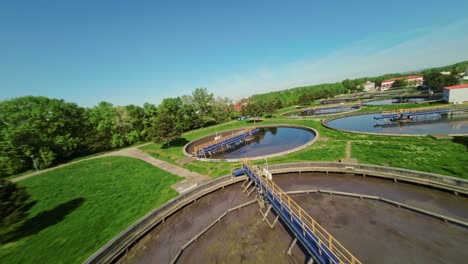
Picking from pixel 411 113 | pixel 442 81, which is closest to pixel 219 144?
pixel 411 113

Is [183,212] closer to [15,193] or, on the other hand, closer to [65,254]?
[65,254]

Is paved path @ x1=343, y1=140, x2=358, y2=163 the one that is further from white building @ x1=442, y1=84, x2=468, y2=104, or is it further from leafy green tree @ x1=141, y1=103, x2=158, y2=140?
leafy green tree @ x1=141, y1=103, x2=158, y2=140

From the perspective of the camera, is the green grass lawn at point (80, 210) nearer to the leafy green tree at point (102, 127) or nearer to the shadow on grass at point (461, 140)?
the leafy green tree at point (102, 127)

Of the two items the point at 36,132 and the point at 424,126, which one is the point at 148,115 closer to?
the point at 36,132

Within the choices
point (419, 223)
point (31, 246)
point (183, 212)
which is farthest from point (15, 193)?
point (419, 223)

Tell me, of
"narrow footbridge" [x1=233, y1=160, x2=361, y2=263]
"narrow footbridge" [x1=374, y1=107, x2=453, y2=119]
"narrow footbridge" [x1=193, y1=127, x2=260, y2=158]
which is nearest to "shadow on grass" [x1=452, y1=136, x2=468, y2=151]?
"narrow footbridge" [x1=374, y1=107, x2=453, y2=119]

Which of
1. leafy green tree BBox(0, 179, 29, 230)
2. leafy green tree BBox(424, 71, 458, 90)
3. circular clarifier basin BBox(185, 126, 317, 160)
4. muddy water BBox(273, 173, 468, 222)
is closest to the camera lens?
leafy green tree BBox(0, 179, 29, 230)
